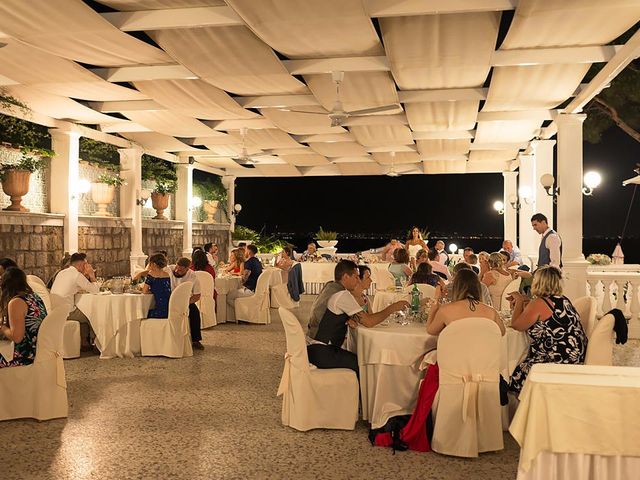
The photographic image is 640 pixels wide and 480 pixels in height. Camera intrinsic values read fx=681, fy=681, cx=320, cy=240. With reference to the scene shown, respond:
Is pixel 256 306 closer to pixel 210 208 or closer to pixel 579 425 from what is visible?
pixel 579 425

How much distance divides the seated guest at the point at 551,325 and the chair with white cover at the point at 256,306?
596 centimetres

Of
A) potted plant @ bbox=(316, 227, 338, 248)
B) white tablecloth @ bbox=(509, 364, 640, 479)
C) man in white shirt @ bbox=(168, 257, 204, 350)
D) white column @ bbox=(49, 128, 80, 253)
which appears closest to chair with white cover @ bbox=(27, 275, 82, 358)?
man in white shirt @ bbox=(168, 257, 204, 350)

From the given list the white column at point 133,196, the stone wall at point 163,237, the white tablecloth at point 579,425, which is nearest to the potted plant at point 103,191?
the white column at point 133,196

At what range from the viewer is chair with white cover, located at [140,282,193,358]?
7.38 metres

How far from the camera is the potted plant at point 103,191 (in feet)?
39.2

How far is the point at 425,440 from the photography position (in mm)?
4324

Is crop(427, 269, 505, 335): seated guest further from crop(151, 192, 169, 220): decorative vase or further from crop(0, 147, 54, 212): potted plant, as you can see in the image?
crop(151, 192, 169, 220): decorative vase

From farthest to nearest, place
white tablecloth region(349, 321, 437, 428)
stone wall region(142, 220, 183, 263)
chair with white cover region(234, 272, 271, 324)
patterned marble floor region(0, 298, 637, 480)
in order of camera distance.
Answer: stone wall region(142, 220, 183, 263) < chair with white cover region(234, 272, 271, 324) < white tablecloth region(349, 321, 437, 428) < patterned marble floor region(0, 298, 637, 480)

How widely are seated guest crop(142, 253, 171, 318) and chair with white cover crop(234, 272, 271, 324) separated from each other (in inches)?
102

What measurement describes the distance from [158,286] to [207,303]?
6.79ft

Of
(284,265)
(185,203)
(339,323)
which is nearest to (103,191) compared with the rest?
(284,265)

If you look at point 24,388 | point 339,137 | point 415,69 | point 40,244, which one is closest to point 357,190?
point 339,137

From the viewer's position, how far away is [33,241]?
10.0 metres

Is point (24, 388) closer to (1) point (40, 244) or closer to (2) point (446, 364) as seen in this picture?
(2) point (446, 364)
